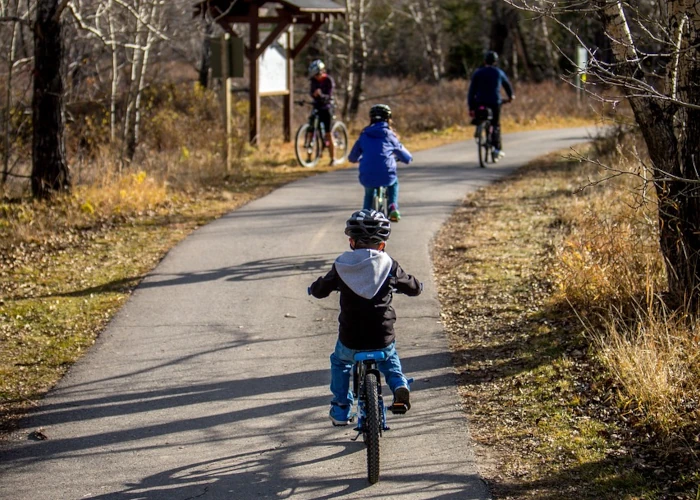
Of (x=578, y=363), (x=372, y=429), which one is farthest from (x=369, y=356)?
(x=578, y=363)

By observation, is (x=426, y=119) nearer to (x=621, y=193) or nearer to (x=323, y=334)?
(x=621, y=193)

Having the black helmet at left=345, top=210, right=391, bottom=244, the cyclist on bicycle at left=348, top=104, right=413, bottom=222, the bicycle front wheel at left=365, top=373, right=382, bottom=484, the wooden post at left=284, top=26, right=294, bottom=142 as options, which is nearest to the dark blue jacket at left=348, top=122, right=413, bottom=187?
the cyclist on bicycle at left=348, top=104, right=413, bottom=222

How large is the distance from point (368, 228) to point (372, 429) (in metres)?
1.19

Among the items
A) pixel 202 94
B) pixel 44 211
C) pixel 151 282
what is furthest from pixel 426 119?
pixel 151 282

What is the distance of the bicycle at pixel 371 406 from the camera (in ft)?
16.8

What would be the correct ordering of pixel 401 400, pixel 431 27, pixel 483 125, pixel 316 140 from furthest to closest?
pixel 431 27
pixel 316 140
pixel 483 125
pixel 401 400

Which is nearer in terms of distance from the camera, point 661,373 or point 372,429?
point 372,429

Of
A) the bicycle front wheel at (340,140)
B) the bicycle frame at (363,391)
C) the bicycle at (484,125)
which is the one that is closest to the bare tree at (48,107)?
the bicycle front wheel at (340,140)

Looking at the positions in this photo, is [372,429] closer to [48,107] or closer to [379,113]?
[379,113]

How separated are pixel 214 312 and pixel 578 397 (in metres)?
3.60

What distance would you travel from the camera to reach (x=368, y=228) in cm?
557

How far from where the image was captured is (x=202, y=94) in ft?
82.5

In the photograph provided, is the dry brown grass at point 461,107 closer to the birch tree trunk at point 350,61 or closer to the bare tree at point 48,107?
the birch tree trunk at point 350,61

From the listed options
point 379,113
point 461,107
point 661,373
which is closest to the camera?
point 661,373
